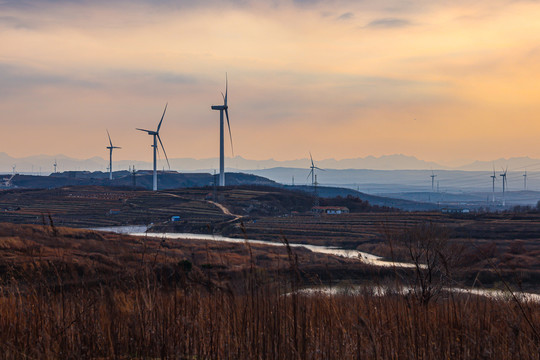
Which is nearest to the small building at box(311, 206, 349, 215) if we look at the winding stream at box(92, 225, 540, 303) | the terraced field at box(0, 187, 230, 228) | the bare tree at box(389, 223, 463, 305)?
the terraced field at box(0, 187, 230, 228)

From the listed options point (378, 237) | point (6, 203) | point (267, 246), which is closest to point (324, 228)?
point (378, 237)

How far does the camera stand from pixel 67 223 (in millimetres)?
118562

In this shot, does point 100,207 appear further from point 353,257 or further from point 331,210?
point 353,257

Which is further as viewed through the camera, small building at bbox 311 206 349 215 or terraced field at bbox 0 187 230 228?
small building at bbox 311 206 349 215

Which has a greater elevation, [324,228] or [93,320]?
[93,320]

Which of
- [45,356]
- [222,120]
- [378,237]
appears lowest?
[378,237]

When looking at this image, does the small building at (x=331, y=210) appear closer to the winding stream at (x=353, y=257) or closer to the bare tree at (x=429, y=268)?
the winding stream at (x=353, y=257)

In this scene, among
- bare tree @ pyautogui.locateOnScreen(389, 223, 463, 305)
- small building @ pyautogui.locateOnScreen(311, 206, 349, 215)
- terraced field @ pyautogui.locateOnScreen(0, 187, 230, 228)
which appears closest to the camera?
bare tree @ pyautogui.locateOnScreen(389, 223, 463, 305)

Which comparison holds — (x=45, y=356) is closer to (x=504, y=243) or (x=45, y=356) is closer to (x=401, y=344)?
(x=401, y=344)

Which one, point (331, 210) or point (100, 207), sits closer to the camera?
point (100, 207)

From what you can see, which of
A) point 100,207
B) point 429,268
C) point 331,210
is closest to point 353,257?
point 429,268

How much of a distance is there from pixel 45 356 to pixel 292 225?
4489 inches

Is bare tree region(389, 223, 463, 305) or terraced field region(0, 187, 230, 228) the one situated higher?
bare tree region(389, 223, 463, 305)

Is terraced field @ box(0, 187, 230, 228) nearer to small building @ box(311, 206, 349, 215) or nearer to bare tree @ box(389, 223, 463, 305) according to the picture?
small building @ box(311, 206, 349, 215)
